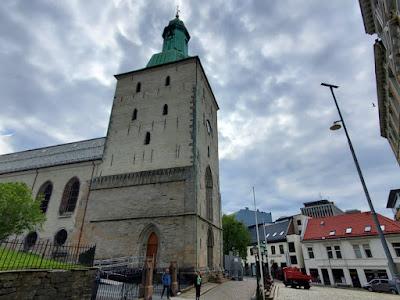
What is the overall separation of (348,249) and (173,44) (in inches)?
1513

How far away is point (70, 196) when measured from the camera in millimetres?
A: 25125

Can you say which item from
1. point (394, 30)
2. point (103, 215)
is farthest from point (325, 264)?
point (394, 30)

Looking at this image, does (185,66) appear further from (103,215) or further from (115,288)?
(115,288)

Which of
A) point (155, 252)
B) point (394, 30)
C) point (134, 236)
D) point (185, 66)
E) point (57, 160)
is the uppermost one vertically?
point (185, 66)

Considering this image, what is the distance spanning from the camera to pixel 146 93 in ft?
87.6

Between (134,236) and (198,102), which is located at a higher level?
→ (198,102)

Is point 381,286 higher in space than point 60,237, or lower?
lower

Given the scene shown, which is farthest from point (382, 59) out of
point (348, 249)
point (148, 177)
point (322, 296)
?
point (348, 249)

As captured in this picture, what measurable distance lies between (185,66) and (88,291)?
22836 mm

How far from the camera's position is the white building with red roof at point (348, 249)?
32.5 metres

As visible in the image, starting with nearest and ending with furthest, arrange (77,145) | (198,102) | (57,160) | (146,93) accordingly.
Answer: (198,102) → (146,93) → (57,160) → (77,145)

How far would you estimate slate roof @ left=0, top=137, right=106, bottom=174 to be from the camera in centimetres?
2764

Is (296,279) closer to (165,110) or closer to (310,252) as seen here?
(165,110)

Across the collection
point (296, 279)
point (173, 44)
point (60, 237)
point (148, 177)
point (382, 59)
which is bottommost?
point (296, 279)
